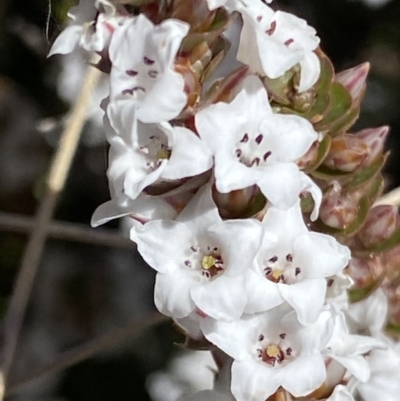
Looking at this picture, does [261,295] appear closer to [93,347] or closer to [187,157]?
[187,157]

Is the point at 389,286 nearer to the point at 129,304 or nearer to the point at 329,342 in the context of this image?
the point at 329,342

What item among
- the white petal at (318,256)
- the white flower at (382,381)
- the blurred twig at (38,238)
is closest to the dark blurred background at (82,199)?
the blurred twig at (38,238)

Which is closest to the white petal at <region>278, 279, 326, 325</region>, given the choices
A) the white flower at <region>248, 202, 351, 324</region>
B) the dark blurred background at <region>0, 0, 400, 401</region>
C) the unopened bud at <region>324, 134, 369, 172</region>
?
the white flower at <region>248, 202, 351, 324</region>

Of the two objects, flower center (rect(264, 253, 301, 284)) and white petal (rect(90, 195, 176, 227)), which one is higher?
white petal (rect(90, 195, 176, 227))

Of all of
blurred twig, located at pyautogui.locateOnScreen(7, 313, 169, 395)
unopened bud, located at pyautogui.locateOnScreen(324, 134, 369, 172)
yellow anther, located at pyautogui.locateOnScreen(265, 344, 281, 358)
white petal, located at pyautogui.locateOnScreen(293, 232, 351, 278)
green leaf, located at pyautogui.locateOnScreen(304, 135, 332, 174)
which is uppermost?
green leaf, located at pyautogui.locateOnScreen(304, 135, 332, 174)

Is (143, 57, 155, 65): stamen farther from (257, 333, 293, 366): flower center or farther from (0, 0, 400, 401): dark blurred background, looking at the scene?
(0, 0, 400, 401): dark blurred background

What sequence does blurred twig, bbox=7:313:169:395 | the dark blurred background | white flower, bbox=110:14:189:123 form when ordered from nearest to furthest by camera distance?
white flower, bbox=110:14:189:123 < blurred twig, bbox=7:313:169:395 < the dark blurred background

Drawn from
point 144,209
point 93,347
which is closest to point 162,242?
point 144,209
